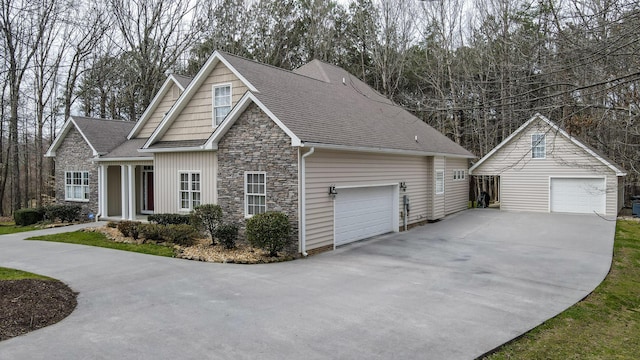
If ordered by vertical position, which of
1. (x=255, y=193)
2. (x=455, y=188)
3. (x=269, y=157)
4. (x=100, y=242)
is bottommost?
(x=100, y=242)

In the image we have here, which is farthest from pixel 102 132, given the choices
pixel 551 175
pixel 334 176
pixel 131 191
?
pixel 551 175

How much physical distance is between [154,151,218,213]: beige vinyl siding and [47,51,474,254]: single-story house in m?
0.04

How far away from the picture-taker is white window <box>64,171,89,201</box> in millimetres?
19484

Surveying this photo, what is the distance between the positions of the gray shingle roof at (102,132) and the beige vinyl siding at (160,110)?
3.63 feet

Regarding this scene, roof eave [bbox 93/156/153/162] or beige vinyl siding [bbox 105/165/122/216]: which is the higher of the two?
roof eave [bbox 93/156/153/162]

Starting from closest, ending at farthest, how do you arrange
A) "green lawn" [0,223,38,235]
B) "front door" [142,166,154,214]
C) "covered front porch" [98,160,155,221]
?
"green lawn" [0,223,38,235]
"covered front porch" [98,160,155,221]
"front door" [142,166,154,214]

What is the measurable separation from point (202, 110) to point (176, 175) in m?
2.46

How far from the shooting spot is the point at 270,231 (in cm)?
1104

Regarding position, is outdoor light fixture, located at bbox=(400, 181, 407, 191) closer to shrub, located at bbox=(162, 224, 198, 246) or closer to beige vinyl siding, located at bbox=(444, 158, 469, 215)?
beige vinyl siding, located at bbox=(444, 158, 469, 215)

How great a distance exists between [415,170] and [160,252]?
10700 mm

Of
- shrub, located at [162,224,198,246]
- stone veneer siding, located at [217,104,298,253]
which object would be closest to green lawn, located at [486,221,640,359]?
stone veneer siding, located at [217,104,298,253]

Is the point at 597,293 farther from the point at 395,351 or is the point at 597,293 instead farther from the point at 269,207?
the point at 269,207

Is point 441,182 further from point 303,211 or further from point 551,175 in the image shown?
point 303,211

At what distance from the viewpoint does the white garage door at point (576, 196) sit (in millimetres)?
20955
